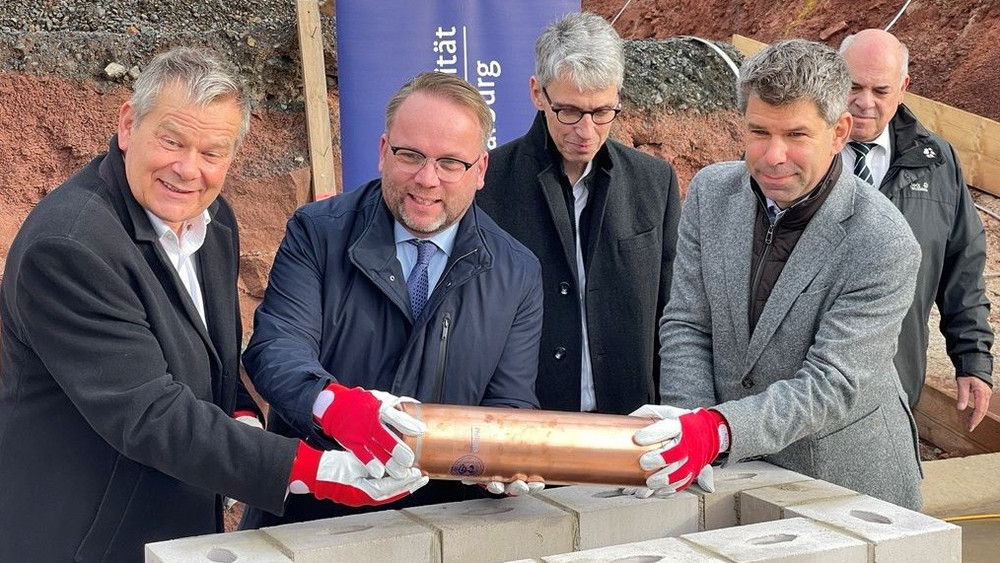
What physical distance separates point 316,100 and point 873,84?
142 inches

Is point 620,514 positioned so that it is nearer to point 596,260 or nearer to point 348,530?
point 348,530

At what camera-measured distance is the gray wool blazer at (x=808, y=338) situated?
2.41m

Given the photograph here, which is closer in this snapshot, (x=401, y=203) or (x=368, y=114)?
(x=401, y=203)

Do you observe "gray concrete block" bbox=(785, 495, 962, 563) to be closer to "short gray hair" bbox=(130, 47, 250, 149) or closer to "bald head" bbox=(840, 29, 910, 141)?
"short gray hair" bbox=(130, 47, 250, 149)

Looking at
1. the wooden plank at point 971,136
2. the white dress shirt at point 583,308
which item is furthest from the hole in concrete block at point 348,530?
the wooden plank at point 971,136

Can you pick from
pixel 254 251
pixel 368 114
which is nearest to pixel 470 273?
pixel 368 114

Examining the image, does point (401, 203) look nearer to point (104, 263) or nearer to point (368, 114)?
point (104, 263)

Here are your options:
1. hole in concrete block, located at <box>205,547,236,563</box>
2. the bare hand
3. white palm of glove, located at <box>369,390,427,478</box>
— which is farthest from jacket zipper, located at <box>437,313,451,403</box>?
the bare hand

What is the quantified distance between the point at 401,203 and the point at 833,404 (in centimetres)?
105

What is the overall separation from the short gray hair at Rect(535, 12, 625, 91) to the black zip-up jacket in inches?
43.9

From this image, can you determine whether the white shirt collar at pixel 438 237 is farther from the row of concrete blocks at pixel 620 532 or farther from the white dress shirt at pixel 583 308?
the white dress shirt at pixel 583 308

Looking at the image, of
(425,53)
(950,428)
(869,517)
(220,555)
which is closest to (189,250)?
(220,555)

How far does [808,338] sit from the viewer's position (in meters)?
2.51

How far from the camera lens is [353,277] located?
252 centimetres
